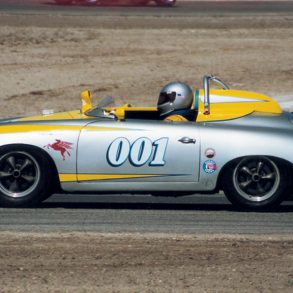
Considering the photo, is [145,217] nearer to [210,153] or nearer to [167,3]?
[210,153]

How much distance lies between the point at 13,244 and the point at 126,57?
1770cm

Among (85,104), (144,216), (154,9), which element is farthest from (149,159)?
(154,9)

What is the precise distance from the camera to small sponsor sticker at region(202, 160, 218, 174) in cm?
1154

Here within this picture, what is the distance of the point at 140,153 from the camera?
11523mm

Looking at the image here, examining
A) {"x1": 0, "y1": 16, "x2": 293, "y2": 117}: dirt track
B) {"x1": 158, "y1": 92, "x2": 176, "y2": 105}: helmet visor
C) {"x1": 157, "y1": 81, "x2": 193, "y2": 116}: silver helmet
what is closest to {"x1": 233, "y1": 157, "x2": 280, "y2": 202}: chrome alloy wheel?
{"x1": 157, "y1": 81, "x2": 193, "y2": 116}: silver helmet

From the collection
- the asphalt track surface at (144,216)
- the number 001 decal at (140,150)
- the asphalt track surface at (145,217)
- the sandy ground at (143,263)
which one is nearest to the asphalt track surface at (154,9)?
the asphalt track surface at (144,216)

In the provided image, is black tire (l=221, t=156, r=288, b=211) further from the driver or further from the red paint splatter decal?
the red paint splatter decal

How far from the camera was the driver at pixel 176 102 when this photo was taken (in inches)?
479

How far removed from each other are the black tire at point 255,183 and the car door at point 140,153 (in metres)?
0.38

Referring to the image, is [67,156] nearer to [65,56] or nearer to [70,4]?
[65,56]

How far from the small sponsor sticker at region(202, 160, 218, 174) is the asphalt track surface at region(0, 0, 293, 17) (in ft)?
76.7

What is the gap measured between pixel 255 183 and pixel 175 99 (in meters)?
1.32

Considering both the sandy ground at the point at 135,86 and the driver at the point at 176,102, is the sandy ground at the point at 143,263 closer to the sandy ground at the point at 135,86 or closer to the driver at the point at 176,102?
the sandy ground at the point at 135,86

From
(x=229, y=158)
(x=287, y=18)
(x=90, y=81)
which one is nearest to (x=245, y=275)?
(x=229, y=158)
